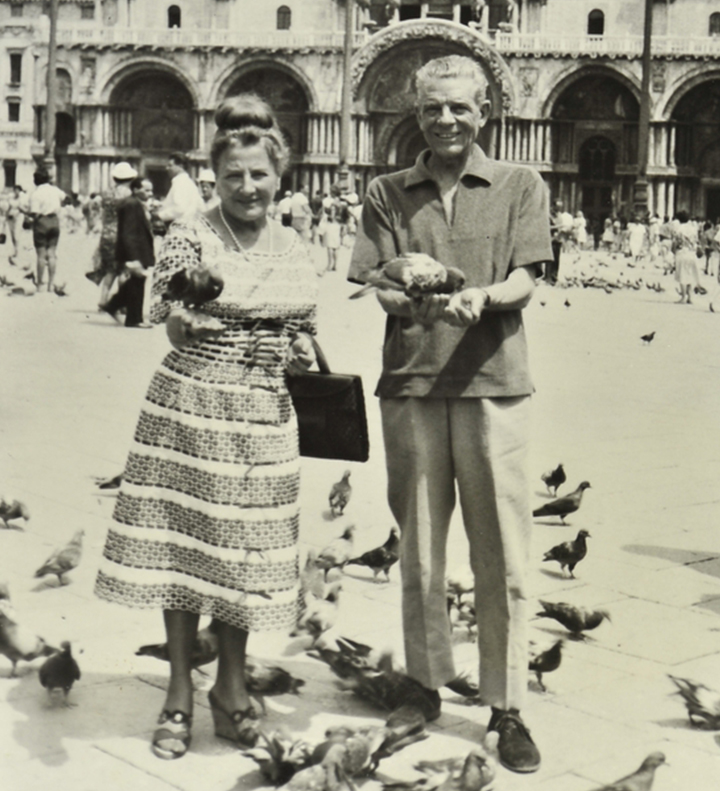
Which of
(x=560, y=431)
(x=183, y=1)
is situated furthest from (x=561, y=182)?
(x=560, y=431)

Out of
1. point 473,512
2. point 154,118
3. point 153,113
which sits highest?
point 153,113

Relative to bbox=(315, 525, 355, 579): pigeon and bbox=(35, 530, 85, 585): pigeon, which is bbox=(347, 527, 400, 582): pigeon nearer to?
bbox=(315, 525, 355, 579): pigeon

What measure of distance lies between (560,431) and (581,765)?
537 centimetres

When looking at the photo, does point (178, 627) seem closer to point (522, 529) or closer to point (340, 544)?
point (522, 529)

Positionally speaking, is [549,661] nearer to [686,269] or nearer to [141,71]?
[686,269]

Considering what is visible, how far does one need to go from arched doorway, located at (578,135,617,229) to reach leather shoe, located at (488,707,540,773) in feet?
144

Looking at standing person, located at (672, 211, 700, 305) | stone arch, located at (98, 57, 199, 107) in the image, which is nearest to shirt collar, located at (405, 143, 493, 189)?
standing person, located at (672, 211, 700, 305)

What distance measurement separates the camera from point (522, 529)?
3.63 metres

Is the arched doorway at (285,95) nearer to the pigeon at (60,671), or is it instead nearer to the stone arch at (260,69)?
the stone arch at (260,69)

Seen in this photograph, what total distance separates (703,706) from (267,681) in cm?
126

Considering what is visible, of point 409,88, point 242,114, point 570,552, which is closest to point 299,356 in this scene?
point 242,114

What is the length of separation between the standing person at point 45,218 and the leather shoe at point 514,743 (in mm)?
12810

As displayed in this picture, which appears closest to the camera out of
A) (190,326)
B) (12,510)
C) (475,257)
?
(190,326)

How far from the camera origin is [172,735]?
3.49 meters
